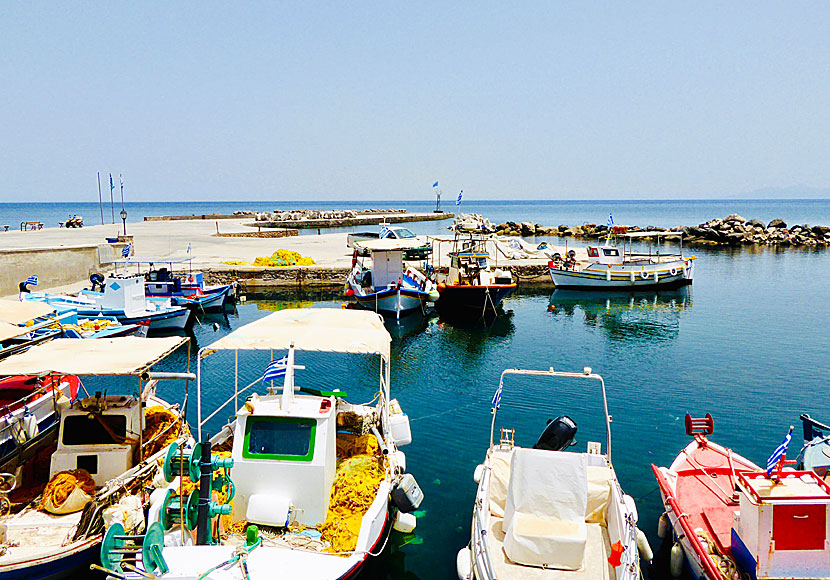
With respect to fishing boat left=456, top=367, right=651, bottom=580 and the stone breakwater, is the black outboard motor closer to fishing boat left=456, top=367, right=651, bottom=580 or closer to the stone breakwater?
fishing boat left=456, top=367, right=651, bottom=580

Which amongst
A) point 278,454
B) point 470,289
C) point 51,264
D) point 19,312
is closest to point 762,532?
point 278,454

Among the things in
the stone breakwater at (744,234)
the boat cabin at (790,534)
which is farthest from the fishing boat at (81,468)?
the stone breakwater at (744,234)

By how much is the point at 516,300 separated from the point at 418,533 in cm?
2596

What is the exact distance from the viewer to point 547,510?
873cm

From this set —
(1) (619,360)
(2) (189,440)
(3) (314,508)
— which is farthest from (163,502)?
(1) (619,360)

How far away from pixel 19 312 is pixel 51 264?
48.8ft

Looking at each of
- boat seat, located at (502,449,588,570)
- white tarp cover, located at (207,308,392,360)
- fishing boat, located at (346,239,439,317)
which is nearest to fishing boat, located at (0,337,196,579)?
white tarp cover, located at (207,308,392,360)

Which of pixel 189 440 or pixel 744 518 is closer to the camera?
pixel 744 518

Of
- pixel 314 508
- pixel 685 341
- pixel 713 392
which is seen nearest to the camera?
pixel 314 508

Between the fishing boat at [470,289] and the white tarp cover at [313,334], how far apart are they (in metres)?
17.5

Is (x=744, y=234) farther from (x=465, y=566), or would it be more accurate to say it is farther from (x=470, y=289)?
(x=465, y=566)

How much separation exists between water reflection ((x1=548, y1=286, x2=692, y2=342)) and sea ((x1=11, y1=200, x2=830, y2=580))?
0.39ft

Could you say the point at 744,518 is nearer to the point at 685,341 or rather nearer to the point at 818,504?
the point at 818,504

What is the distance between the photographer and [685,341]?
→ 25.4 m
